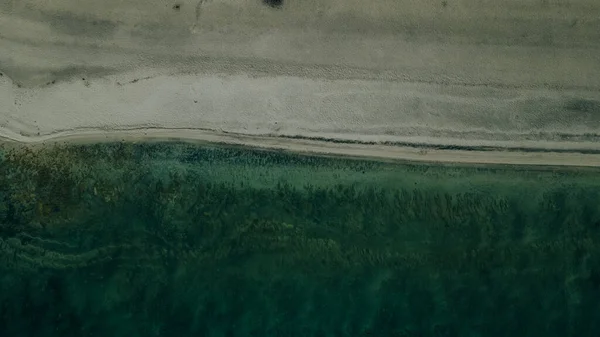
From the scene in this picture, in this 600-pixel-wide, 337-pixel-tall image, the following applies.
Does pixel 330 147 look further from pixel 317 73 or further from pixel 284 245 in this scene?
pixel 284 245

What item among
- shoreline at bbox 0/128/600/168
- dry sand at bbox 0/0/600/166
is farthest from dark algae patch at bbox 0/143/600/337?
dry sand at bbox 0/0/600/166

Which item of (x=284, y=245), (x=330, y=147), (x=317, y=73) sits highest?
(x=317, y=73)

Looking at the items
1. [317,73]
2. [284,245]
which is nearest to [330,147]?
[317,73]

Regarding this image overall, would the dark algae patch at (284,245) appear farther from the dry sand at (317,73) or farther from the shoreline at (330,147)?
the dry sand at (317,73)

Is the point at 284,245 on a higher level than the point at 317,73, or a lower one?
lower

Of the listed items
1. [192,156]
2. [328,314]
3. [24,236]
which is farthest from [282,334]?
[24,236]

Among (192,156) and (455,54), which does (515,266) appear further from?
(192,156)
